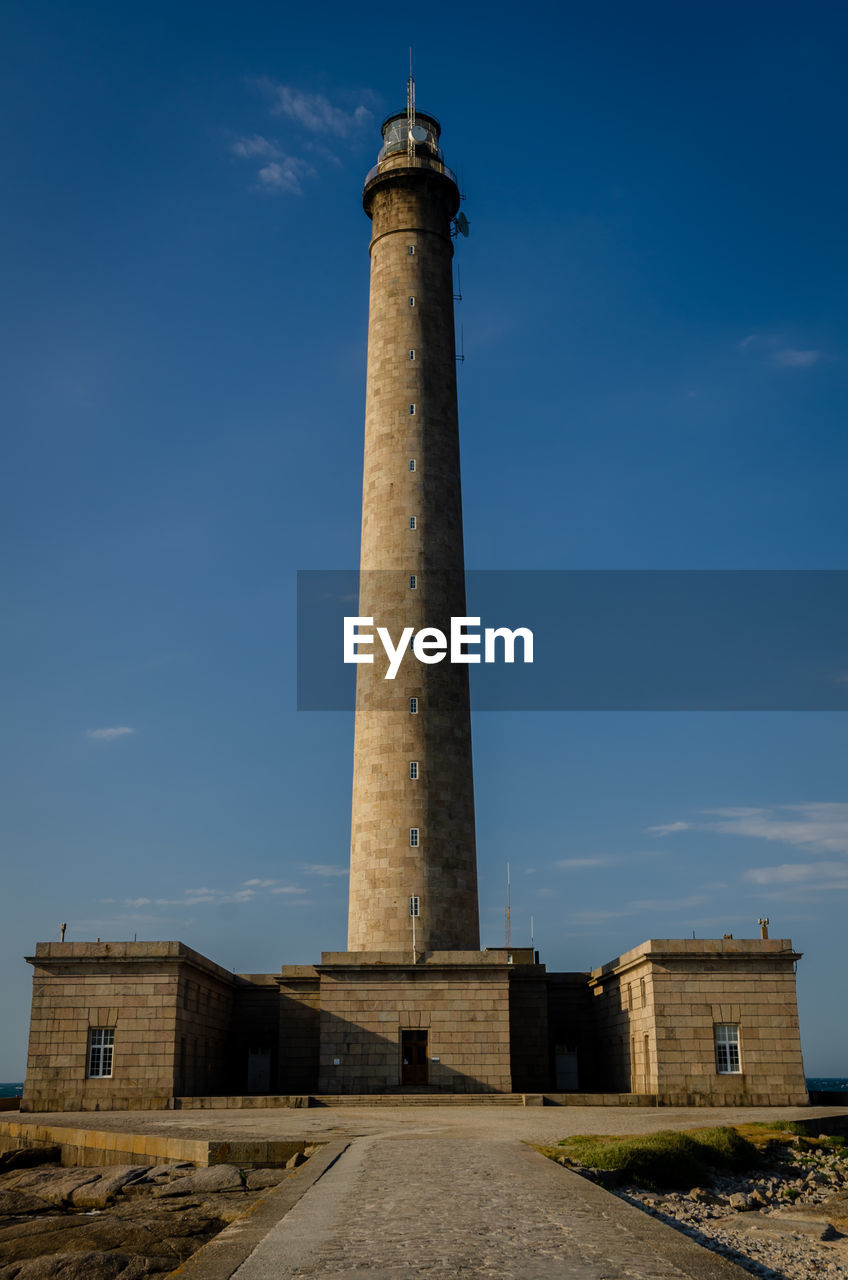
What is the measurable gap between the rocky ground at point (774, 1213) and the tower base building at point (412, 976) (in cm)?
1050

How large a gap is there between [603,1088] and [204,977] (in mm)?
13967

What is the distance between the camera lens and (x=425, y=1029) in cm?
3306

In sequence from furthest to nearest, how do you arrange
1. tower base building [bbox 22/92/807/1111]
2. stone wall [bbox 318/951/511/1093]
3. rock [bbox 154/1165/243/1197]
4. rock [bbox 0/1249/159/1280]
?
stone wall [bbox 318/951/511/1093] < tower base building [bbox 22/92/807/1111] < rock [bbox 154/1165/243/1197] < rock [bbox 0/1249/159/1280]

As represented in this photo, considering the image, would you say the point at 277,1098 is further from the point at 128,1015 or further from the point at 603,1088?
the point at 603,1088

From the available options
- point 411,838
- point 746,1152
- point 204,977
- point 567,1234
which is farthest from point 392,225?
point 567,1234

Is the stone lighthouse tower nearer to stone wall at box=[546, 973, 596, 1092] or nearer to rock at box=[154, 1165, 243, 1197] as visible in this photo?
stone wall at box=[546, 973, 596, 1092]

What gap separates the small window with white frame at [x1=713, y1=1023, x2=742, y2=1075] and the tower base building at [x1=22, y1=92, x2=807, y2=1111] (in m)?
0.04

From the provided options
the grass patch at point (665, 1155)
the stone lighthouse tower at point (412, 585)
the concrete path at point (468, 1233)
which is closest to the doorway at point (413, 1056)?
the stone lighthouse tower at point (412, 585)

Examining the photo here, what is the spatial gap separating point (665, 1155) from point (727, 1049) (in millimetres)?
14988

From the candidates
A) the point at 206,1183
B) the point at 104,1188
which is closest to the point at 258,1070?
the point at 104,1188

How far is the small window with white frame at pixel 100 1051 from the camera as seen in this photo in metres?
30.8

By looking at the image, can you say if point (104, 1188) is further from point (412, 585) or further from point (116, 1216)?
point (412, 585)

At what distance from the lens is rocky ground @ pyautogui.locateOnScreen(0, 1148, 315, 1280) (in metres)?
11.3

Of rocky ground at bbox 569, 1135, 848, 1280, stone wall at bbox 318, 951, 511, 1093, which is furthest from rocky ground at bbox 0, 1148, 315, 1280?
stone wall at bbox 318, 951, 511, 1093
